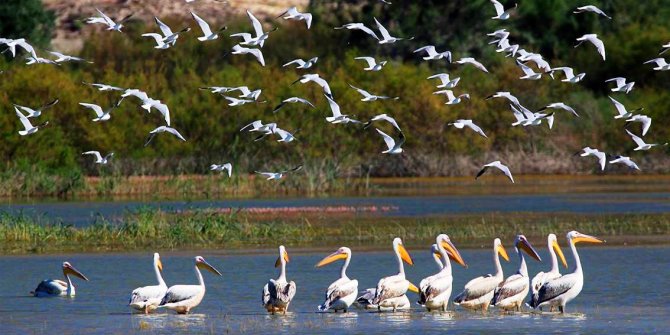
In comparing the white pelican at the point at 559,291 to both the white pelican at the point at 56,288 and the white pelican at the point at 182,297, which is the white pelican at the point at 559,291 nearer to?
the white pelican at the point at 182,297

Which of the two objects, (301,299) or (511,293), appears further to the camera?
(301,299)

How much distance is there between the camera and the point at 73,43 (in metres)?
85.8

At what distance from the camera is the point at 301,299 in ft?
67.5

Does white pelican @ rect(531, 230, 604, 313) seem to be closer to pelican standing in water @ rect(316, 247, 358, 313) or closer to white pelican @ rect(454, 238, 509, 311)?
white pelican @ rect(454, 238, 509, 311)

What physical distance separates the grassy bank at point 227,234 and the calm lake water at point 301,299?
128cm

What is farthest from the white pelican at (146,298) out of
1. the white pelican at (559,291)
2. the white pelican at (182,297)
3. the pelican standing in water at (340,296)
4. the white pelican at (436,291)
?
the white pelican at (559,291)

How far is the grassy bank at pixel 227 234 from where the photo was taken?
91.0 ft

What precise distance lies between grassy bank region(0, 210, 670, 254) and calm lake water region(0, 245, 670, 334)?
4.19 feet

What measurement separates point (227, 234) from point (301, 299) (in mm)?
7922

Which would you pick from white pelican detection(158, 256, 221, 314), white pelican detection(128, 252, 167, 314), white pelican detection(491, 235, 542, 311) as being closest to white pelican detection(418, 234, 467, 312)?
white pelican detection(491, 235, 542, 311)

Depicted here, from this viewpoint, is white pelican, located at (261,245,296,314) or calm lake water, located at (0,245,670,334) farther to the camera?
white pelican, located at (261,245,296,314)

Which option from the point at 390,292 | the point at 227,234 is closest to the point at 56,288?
the point at 390,292

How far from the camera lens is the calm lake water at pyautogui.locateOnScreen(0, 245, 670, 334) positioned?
17656 millimetres

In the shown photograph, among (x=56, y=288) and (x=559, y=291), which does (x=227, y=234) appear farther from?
(x=559, y=291)
